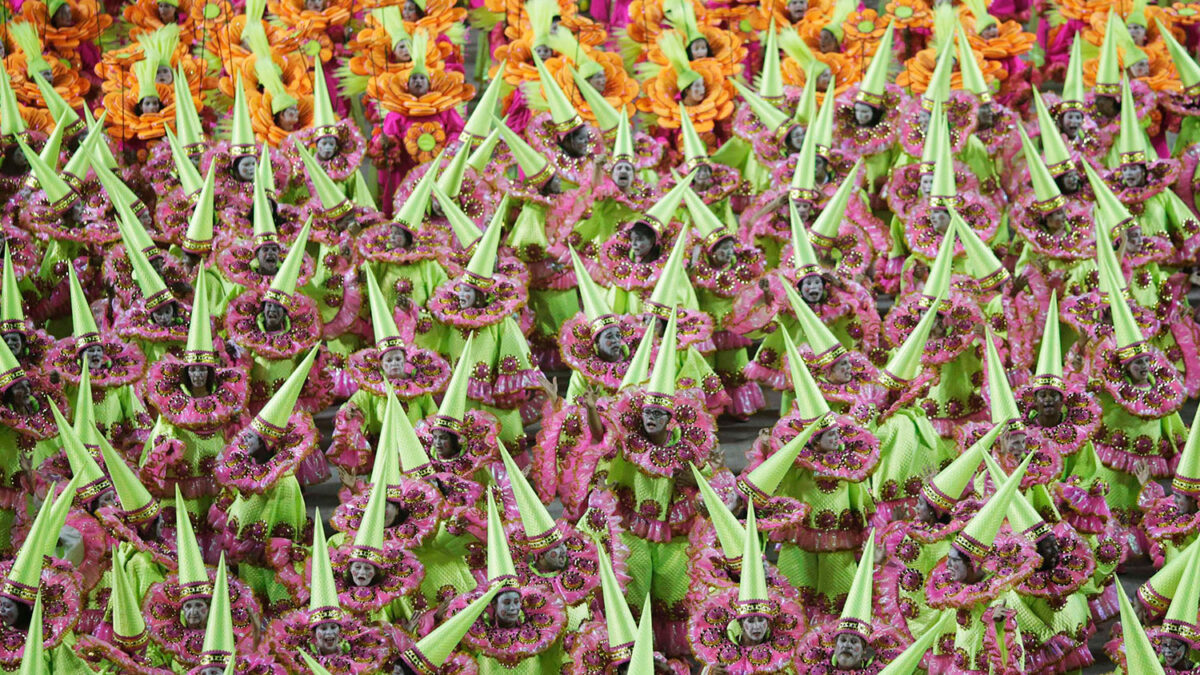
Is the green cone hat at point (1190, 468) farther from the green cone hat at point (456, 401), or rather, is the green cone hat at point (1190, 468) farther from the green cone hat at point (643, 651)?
the green cone hat at point (456, 401)

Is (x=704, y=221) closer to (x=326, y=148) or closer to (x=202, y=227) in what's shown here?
(x=326, y=148)

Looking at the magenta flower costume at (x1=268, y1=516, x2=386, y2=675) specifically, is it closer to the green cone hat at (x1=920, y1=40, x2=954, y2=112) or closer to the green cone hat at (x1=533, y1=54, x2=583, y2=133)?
the green cone hat at (x1=533, y1=54, x2=583, y2=133)

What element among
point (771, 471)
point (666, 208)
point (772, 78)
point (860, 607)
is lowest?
point (860, 607)

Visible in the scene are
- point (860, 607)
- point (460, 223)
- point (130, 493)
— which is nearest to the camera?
point (860, 607)

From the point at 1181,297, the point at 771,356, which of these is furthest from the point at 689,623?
the point at 1181,297

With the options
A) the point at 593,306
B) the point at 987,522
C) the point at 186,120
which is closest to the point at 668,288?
the point at 593,306

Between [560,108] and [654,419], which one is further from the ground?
[560,108]

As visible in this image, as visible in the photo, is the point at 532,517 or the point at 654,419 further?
the point at 654,419

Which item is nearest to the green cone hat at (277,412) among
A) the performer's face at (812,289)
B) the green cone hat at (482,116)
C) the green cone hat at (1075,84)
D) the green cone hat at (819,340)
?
the green cone hat at (819,340)
